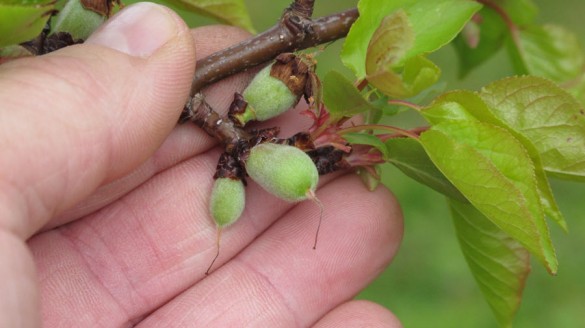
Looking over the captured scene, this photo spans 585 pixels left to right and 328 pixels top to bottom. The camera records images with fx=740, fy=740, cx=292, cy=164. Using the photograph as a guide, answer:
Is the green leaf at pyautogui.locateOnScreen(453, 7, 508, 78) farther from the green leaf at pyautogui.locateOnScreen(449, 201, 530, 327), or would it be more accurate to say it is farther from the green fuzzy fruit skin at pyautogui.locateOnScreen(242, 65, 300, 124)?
the green fuzzy fruit skin at pyautogui.locateOnScreen(242, 65, 300, 124)

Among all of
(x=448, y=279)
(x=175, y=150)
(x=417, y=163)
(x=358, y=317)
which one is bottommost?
(x=448, y=279)

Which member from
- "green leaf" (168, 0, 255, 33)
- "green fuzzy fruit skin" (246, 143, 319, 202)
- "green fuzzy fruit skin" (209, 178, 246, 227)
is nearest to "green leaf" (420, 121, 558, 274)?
"green fuzzy fruit skin" (246, 143, 319, 202)

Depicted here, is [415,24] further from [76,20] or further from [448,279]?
[448,279]

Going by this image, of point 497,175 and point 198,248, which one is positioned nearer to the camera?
point 497,175

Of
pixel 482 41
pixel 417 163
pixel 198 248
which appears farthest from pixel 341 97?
pixel 482 41

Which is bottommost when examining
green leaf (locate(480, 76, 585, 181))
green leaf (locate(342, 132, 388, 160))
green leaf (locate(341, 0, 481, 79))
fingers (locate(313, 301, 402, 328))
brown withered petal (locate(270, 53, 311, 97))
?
fingers (locate(313, 301, 402, 328))

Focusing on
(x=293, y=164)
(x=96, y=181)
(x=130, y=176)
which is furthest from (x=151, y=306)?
(x=293, y=164)

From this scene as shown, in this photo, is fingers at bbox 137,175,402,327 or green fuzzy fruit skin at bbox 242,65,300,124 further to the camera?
fingers at bbox 137,175,402,327
